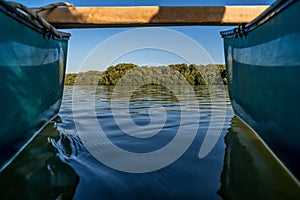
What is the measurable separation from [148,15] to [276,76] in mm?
1480

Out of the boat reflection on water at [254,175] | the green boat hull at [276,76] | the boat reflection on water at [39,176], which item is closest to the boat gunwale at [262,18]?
the green boat hull at [276,76]

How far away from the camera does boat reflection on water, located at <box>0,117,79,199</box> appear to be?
3.62ft

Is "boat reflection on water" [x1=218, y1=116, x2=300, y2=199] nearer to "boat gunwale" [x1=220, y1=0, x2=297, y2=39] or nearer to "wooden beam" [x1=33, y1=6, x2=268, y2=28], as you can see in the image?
"boat gunwale" [x1=220, y1=0, x2=297, y2=39]

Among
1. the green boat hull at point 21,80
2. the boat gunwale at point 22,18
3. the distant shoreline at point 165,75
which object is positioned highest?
the boat gunwale at point 22,18

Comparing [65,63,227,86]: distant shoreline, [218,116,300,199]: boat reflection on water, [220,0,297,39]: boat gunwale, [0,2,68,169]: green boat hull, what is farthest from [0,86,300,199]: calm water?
[65,63,227,86]: distant shoreline

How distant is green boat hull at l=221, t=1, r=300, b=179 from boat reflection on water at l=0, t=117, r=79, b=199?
48.2 inches

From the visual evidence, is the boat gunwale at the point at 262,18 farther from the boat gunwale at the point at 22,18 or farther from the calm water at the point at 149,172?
the boat gunwale at the point at 22,18

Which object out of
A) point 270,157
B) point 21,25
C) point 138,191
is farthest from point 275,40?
point 21,25

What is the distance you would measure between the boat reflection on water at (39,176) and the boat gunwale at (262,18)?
1.53 meters

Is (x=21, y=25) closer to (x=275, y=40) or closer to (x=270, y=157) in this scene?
(x=275, y=40)

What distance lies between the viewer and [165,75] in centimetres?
1077

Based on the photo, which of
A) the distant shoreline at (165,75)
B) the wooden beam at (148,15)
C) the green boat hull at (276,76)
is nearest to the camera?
the green boat hull at (276,76)

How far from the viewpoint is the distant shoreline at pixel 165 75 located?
1050 centimetres

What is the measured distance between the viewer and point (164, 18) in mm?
2449
